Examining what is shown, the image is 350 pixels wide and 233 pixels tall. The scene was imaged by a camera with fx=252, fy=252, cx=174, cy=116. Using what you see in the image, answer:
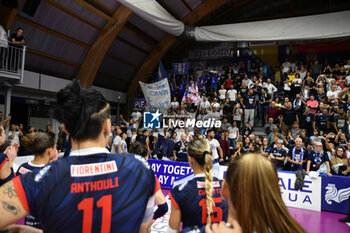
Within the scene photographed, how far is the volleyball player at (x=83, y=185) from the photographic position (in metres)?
1.28

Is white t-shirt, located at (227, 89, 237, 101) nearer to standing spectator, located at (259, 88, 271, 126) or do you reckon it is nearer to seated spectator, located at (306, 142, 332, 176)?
standing spectator, located at (259, 88, 271, 126)

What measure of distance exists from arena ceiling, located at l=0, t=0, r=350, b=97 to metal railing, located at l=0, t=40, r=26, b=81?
59.0 inches

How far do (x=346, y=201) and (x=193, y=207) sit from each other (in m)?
6.53

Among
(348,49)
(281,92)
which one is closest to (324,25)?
(348,49)

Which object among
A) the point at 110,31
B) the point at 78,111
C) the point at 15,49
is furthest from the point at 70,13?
the point at 78,111

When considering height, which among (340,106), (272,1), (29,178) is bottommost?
(29,178)

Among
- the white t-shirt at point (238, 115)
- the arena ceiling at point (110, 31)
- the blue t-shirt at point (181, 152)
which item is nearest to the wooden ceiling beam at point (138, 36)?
the arena ceiling at point (110, 31)

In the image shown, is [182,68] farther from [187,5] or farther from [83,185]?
[83,185]

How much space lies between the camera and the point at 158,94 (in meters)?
17.5

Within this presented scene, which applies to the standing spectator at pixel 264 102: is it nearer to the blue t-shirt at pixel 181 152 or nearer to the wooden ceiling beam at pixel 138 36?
the blue t-shirt at pixel 181 152

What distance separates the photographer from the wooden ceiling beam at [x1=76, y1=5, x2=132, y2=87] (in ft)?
53.7

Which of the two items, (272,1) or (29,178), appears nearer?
(29,178)

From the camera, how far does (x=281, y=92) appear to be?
15.3 metres

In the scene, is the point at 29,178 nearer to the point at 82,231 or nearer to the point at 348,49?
the point at 82,231
